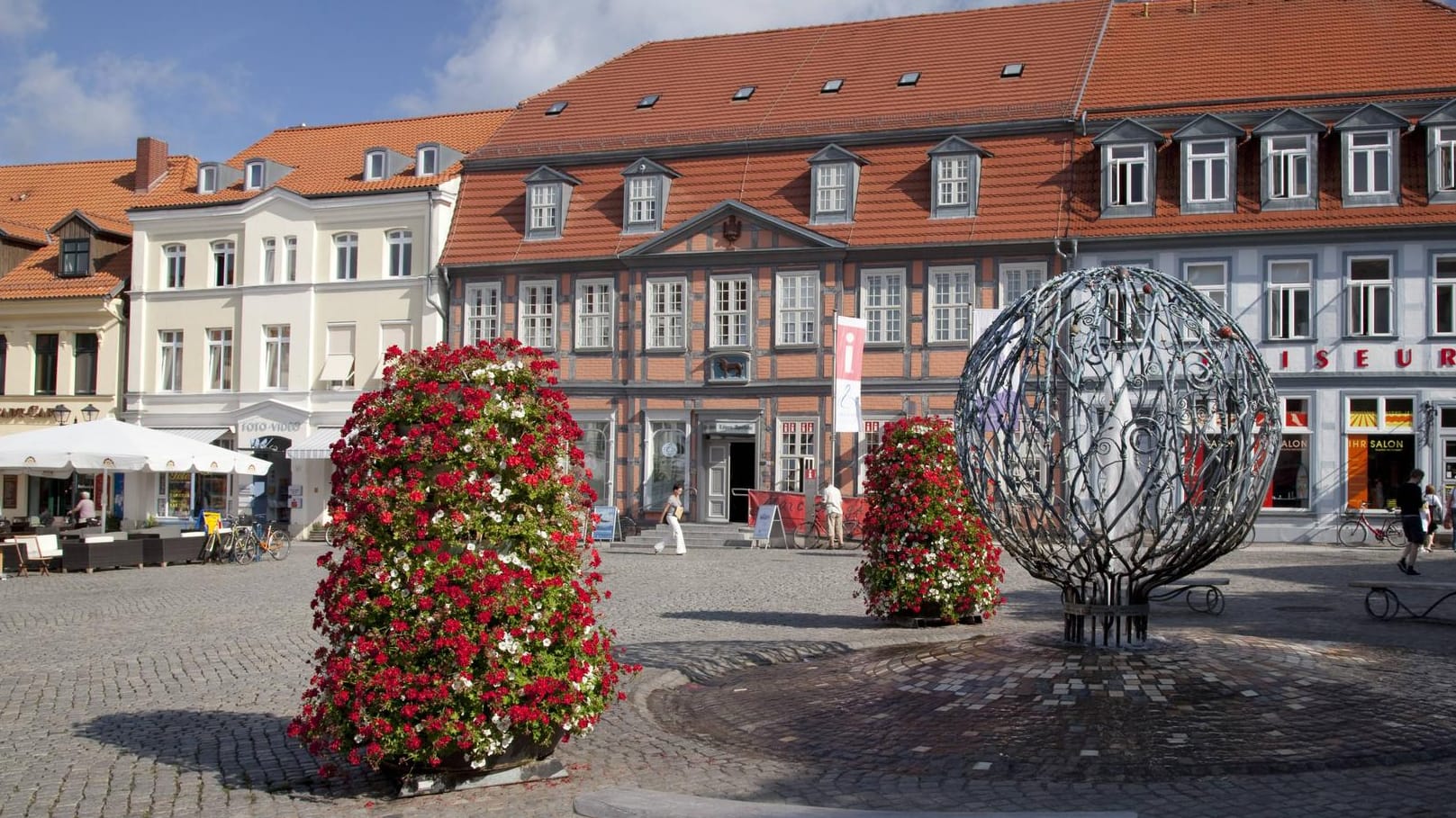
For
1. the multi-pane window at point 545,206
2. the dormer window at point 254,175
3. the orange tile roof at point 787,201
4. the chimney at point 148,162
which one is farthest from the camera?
the chimney at point 148,162

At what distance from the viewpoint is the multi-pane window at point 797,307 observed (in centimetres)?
3356

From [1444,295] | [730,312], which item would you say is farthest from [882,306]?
[1444,295]

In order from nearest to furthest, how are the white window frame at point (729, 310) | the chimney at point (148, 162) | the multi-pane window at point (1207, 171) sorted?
the multi-pane window at point (1207, 171)
the white window frame at point (729, 310)
the chimney at point (148, 162)

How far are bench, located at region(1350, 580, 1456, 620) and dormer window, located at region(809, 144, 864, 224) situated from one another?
1846cm

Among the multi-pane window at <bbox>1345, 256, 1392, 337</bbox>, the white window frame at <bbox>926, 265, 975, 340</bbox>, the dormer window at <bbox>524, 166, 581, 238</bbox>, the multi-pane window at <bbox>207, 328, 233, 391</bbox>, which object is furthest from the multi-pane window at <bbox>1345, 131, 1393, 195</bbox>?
the multi-pane window at <bbox>207, 328, 233, 391</bbox>

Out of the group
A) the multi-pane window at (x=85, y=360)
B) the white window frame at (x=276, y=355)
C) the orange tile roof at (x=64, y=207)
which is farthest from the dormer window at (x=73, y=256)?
the white window frame at (x=276, y=355)

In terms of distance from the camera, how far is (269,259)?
3859 centimetres

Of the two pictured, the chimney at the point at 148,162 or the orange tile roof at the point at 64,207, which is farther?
the chimney at the point at 148,162

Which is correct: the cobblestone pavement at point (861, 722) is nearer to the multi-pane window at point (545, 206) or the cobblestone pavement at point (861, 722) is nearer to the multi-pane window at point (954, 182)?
the multi-pane window at point (954, 182)

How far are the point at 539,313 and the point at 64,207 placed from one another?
1893 cm

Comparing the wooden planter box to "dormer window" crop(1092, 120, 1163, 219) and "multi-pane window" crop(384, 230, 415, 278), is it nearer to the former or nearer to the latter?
"multi-pane window" crop(384, 230, 415, 278)

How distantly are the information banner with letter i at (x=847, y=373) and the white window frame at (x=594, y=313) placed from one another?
875 cm

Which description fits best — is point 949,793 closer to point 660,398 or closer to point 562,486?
point 562,486

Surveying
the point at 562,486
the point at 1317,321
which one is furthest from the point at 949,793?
the point at 1317,321
